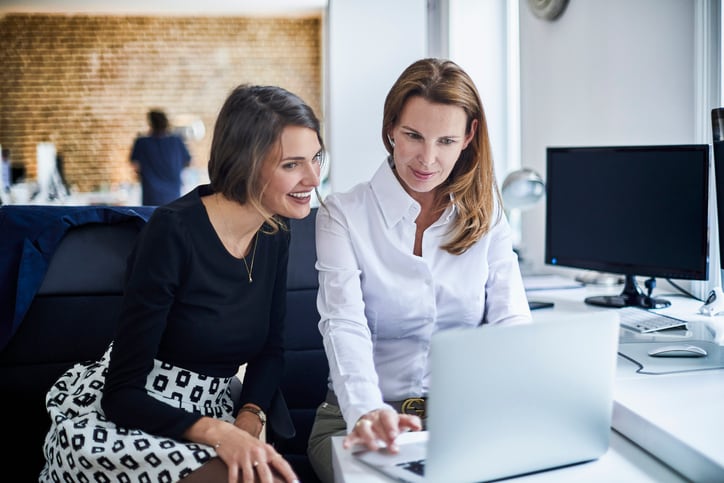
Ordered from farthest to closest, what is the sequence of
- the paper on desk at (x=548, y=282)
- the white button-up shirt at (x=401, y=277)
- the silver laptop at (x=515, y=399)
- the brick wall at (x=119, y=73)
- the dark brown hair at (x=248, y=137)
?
the brick wall at (x=119, y=73)
the paper on desk at (x=548, y=282)
the white button-up shirt at (x=401, y=277)
the dark brown hair at (x=248, y=137)
the silver laptop at (x=515, y=399)

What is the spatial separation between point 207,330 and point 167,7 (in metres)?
7.49


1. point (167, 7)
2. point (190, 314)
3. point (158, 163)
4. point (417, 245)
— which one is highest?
point (167, 7)

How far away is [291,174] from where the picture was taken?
4.60ft

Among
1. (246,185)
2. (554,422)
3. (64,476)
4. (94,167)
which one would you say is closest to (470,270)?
(246,185)

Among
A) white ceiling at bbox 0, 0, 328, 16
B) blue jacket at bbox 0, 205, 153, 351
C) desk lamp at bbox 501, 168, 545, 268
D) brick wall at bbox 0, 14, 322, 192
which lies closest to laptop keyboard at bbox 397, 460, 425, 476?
blue jacket at bbox 0, 205, 153, 351

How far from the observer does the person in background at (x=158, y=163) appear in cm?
658

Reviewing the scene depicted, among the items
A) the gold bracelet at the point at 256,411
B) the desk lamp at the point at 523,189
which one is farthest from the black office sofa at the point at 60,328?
the desk lamp at the point at 523,189

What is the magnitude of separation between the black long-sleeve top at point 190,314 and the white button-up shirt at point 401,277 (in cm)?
13

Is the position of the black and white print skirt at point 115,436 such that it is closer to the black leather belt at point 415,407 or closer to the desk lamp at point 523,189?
the black leather belt at point 415,407

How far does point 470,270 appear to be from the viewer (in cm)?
153

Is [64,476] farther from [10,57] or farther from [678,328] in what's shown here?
[10,57]

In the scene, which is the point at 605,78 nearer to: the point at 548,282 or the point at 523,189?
the point at 523,189

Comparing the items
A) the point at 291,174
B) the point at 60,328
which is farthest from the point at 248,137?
the point at 60,328

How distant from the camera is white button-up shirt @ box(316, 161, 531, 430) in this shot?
148 centimetres
